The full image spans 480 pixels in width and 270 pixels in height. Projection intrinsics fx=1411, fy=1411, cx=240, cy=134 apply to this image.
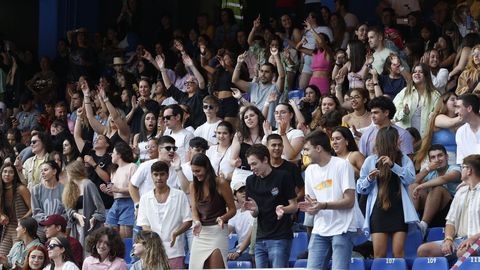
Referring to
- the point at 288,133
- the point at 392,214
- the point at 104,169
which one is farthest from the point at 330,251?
the point at 104,169

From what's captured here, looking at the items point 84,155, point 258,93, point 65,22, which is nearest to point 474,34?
point 258,93

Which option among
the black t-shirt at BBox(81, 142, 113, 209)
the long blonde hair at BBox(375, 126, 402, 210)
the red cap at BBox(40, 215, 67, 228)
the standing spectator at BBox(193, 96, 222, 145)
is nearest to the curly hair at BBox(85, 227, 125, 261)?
the red cap at BBox(40, 215, 67, 228)

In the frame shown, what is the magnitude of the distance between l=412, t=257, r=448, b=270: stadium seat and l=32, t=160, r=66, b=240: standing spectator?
15.9 feet

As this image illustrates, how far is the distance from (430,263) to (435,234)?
3.02ft

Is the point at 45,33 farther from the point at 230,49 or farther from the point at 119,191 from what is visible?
the point at 119,191

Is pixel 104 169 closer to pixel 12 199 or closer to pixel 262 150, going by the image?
pixel 12 199

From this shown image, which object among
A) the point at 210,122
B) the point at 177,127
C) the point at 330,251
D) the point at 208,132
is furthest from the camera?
the point at 210,122

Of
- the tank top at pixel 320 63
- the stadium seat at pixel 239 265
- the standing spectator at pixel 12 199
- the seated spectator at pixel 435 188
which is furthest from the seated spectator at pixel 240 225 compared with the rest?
the tank top at pixel 320 63

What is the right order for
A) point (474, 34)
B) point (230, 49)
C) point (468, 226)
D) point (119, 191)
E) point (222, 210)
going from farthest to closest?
point (230, 49)
point (474, 34)
point (119, 191)
point (222, 210)
point (468, 226)

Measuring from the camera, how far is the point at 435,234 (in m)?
14.9

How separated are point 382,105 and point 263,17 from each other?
38.2ft

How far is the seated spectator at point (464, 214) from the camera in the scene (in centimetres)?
1382

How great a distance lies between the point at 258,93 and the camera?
1977 centimetres

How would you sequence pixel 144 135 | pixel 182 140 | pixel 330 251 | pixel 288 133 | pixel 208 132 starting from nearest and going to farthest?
pixel 330 251
pixel 288 133
pixel 182 140
pixel 208 132
pixel 144 135
